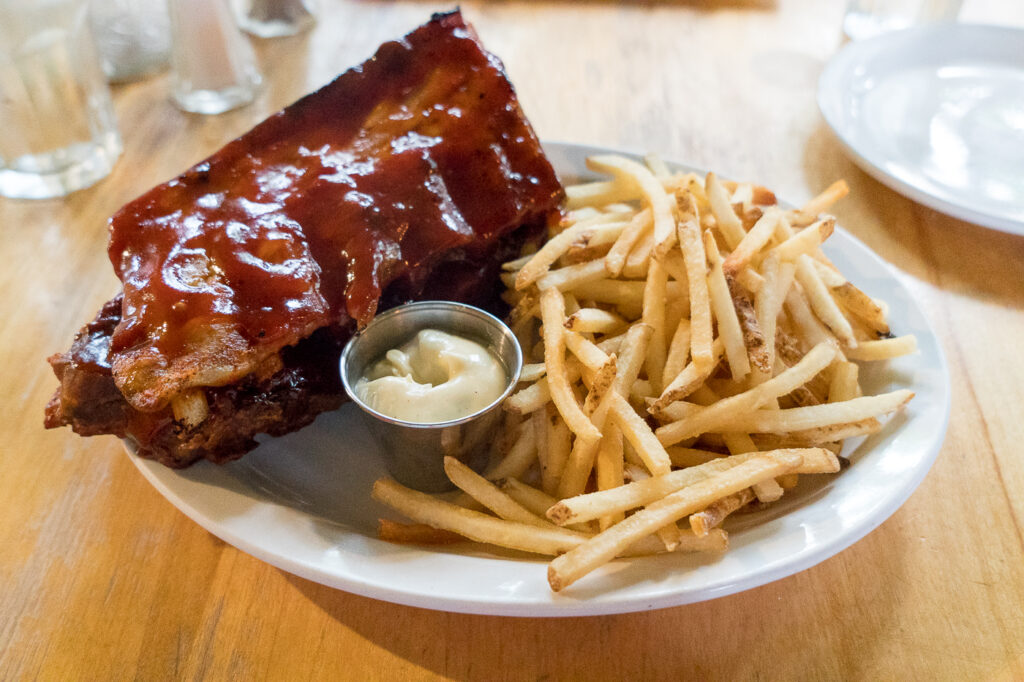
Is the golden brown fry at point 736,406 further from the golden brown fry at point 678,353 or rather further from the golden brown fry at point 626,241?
the golden brown fry at point 626,241

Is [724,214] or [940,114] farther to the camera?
[940,114]

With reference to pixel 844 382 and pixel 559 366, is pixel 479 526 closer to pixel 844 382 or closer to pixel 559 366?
pixel 559 366

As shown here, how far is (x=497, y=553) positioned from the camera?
1.80 meters

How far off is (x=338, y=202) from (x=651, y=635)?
4.46ft

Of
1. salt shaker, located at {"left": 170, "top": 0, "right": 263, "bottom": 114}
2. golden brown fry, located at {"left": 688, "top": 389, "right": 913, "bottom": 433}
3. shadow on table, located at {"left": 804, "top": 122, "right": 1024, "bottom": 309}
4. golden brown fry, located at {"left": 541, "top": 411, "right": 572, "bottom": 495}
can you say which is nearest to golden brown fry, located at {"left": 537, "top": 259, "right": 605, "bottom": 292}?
golden brown fry, located at {"left": 541, "top": 411, "right": 572, "bottom": 495}

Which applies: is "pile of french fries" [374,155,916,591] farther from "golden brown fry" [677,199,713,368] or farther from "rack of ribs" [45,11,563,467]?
"rack of ribs" [45,11,563,467]

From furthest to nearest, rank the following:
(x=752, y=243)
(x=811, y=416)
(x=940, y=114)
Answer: (x=940, y=114)
(x=752, y=243)
(x=811, y=416)

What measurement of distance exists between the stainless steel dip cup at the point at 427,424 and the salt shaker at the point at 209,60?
2.15 meters

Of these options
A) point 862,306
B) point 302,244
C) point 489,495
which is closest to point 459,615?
point 489,495

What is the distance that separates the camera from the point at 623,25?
463 cm

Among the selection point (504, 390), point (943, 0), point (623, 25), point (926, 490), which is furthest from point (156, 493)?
point (943, 0)

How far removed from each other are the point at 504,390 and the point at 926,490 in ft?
3.98

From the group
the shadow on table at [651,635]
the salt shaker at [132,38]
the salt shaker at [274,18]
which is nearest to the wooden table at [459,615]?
the shadow on table at [651,635]

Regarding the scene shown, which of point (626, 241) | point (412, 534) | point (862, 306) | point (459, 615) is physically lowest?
point (459, 615)
